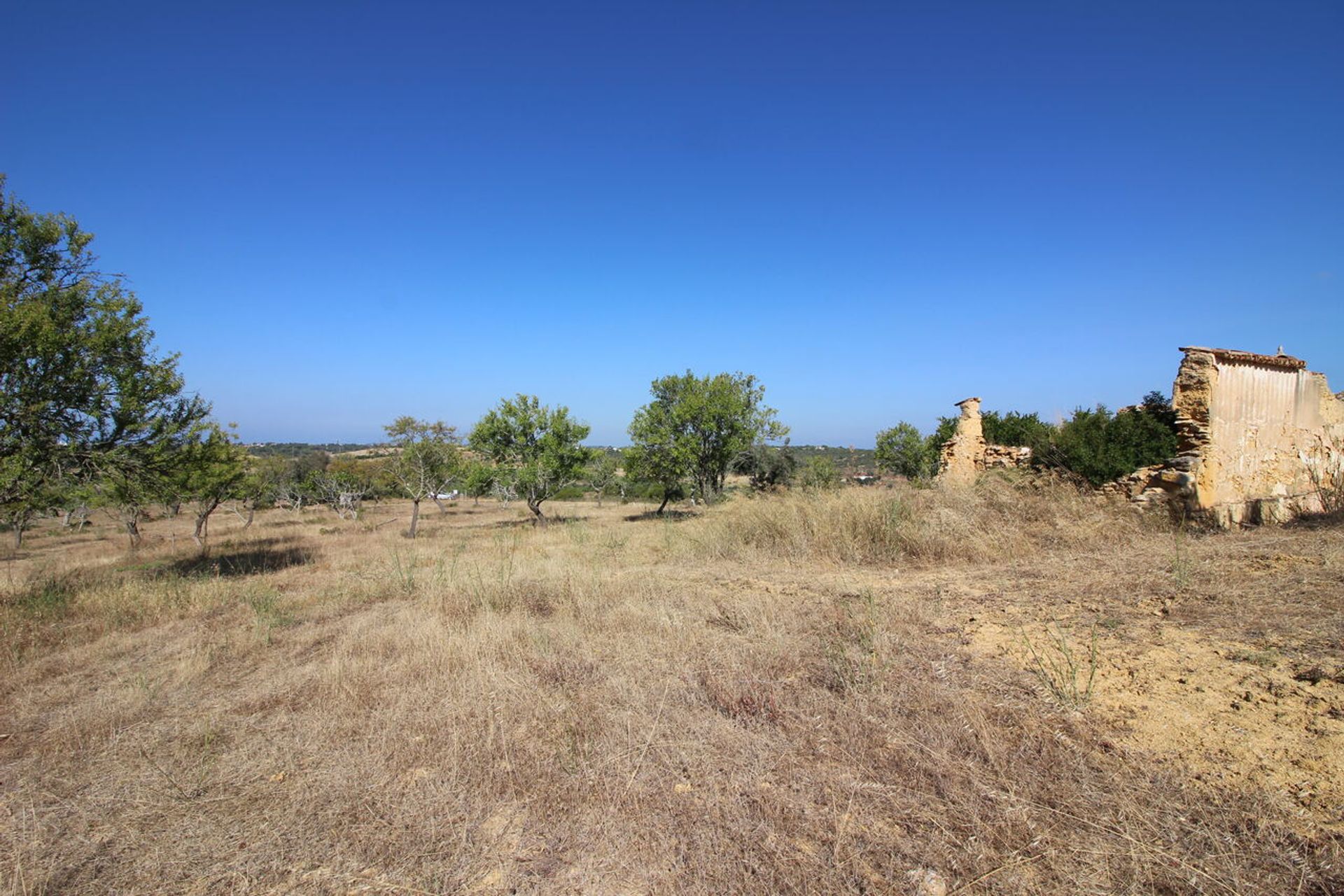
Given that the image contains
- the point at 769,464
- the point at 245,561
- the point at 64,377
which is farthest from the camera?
the point at 769,464

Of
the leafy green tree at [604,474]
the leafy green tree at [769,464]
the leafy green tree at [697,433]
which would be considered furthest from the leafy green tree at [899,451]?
the leafy green tree at [604,474]

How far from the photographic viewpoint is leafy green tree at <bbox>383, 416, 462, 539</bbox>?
899 inches

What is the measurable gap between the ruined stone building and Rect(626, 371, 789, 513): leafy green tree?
1476 centimetres

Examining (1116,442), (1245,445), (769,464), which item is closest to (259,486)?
(769,464)

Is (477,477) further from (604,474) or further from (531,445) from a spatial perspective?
(604,474)

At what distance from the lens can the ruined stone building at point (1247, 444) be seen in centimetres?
987

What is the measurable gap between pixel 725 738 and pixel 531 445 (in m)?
20.8

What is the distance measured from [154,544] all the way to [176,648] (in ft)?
67.4

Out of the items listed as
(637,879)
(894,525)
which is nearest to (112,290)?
(637,879)

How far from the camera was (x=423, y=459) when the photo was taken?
75.9 ft

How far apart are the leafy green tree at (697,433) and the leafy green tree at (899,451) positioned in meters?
10.8

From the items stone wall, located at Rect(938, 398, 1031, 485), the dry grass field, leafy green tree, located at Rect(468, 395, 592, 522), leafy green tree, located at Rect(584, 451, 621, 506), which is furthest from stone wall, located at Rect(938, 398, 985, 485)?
leafy green tree, located at Rect(584, 451, 621, 506)

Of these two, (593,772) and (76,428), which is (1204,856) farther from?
(76,428)

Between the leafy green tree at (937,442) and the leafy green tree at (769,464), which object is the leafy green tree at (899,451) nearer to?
the leafy green tree at (769,464)
